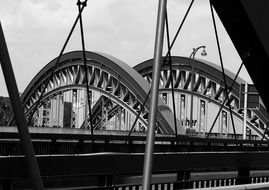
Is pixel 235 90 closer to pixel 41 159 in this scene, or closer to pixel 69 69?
pixel 69 69

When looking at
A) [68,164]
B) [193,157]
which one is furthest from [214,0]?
[68,164]

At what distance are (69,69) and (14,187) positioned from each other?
79.4 m

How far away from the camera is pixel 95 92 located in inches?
3423

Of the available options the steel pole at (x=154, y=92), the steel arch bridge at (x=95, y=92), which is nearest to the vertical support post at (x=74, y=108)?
the steel arch bridge at (x=95, y=92)

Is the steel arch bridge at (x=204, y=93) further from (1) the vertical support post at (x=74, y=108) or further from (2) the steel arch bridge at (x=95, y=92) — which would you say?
(1) the vertical support post at (x=74, y=108)

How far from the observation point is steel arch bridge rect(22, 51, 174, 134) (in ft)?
245

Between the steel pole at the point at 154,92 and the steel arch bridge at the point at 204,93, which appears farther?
the steel arch bridge at the point at 204,93

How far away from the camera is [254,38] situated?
37.2 feet

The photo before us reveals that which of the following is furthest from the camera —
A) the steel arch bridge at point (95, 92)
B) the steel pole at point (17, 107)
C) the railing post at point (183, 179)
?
the steel arch bridge at point (95, 92)

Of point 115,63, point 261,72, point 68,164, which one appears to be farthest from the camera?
point 115,63

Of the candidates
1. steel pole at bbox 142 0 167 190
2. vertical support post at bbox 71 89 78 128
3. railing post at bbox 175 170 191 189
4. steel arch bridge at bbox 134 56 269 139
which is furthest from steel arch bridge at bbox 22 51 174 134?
steel pole at bbox 142 0 167 190

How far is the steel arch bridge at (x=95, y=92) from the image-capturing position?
74.7m

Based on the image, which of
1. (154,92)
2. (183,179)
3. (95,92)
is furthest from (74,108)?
(154,92)

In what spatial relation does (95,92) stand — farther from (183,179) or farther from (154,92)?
(154,92)
